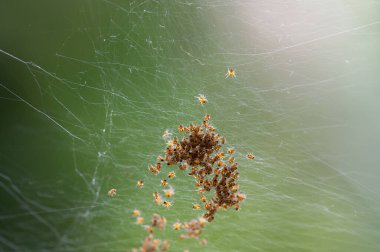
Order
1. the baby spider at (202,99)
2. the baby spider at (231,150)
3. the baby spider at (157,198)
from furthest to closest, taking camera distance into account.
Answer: the baby spider at (202,99), the baby spider at (231,150), the baby spider at (157,198)

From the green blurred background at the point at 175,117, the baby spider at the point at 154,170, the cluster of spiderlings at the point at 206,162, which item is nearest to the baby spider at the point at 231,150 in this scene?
the cluster of spiderlings at the point at 206,162

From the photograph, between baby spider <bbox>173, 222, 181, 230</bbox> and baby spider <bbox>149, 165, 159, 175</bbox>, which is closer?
baby spider <bbox>173, 222, 181, 230</bbox>

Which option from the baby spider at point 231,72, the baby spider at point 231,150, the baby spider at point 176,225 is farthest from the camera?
the baby spider at point 231,72

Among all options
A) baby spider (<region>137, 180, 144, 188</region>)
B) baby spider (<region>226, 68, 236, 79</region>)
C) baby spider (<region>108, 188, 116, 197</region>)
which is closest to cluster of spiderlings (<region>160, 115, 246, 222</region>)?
baby spider (<region>137, 180, 144, 188</region>)

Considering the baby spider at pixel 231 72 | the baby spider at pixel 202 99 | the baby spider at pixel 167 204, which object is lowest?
the baby spider at pixel 167 204

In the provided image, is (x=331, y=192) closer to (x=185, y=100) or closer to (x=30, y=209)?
(x=185, y=100)

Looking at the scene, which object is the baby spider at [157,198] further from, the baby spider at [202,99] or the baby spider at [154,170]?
the baby spider at [202,99]

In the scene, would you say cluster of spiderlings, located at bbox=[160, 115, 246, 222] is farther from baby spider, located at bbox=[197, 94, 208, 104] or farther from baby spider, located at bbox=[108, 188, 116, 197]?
baby spider, located at bbox=[108, 188, 116, 197]

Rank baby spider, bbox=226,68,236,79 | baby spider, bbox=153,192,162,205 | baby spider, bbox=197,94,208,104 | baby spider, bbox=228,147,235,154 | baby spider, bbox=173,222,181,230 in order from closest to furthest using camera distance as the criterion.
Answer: baby spider, bbox=173,222,181,230 < baby spider, bbox=153,192,162,205 < baby spider, bbox=228,147,235,154 < baby spider, bbox=197,94,208,104 < baby spider, bbox=226,68,236,79
